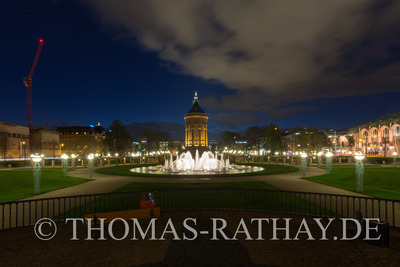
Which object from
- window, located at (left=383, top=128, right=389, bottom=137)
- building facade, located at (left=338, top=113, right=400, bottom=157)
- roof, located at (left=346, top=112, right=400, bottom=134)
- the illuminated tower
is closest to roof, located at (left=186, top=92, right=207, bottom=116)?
the illuminated tower

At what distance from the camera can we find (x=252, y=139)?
149 meters

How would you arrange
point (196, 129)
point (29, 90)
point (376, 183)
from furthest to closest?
point (29, 90)
point (196, 129)
point (376, 183)

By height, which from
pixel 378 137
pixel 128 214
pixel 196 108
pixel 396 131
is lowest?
pixel 128 214

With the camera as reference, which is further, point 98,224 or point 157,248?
point 98,224

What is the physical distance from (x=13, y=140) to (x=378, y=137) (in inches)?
5670

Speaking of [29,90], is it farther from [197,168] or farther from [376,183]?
[376,183]

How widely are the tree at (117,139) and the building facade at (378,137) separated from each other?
7588 centimetres

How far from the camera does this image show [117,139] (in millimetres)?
84562

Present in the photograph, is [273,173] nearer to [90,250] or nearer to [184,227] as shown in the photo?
[184,227]

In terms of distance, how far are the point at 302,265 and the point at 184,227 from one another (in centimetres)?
479

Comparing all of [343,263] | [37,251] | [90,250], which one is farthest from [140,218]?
[343,263]

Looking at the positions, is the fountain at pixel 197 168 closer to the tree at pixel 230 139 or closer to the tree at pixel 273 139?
the tree at pixel 273 139

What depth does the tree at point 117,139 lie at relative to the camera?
83.2 metres

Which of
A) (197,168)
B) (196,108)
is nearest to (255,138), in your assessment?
(196,108)
